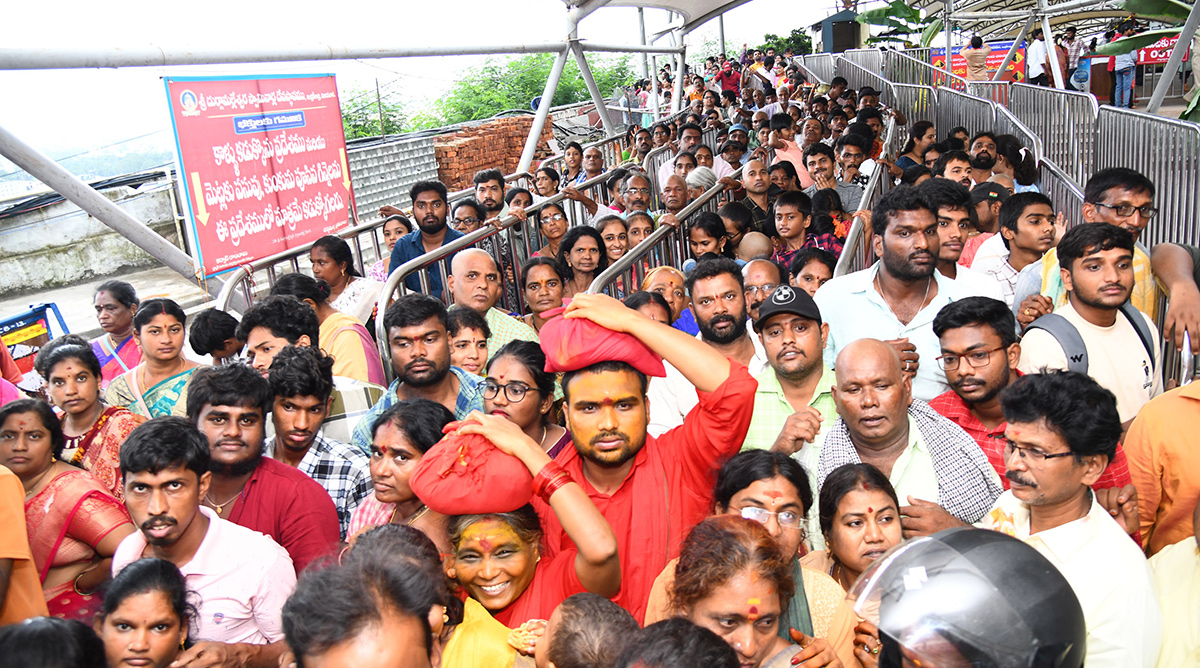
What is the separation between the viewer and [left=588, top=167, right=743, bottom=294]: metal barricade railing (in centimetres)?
496

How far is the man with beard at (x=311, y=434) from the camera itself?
140 inches

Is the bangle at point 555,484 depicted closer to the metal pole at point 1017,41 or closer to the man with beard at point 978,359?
the man with beard at point 978,359

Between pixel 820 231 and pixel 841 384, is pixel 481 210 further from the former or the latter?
pixel 841 384

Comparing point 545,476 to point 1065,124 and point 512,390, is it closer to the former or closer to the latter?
point 512,390

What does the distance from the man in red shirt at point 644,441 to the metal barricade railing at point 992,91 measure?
10.8 metres

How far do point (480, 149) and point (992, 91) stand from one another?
845 cm

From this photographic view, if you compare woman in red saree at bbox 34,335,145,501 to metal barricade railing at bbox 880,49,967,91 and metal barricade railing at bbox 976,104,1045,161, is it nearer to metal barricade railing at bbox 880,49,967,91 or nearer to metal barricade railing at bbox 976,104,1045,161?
metal barricade railing at bbox 976,104,1045,161

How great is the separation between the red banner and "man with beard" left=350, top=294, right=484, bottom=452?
2143mm

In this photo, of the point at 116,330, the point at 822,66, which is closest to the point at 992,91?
the point at 116,330

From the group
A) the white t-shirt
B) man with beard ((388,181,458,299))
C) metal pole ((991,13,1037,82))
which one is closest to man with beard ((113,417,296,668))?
the white t-shirt

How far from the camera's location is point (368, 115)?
25.8m

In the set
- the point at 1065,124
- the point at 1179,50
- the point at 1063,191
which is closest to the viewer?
the point at 1063,191

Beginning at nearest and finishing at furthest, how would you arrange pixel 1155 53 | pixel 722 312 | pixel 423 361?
pixel 423 361 → pixel 722 312 → pixel 1155 53

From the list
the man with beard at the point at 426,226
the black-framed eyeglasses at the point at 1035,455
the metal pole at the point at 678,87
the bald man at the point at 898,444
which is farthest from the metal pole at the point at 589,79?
the black-framed eyeglasses at the point at 1035,455
